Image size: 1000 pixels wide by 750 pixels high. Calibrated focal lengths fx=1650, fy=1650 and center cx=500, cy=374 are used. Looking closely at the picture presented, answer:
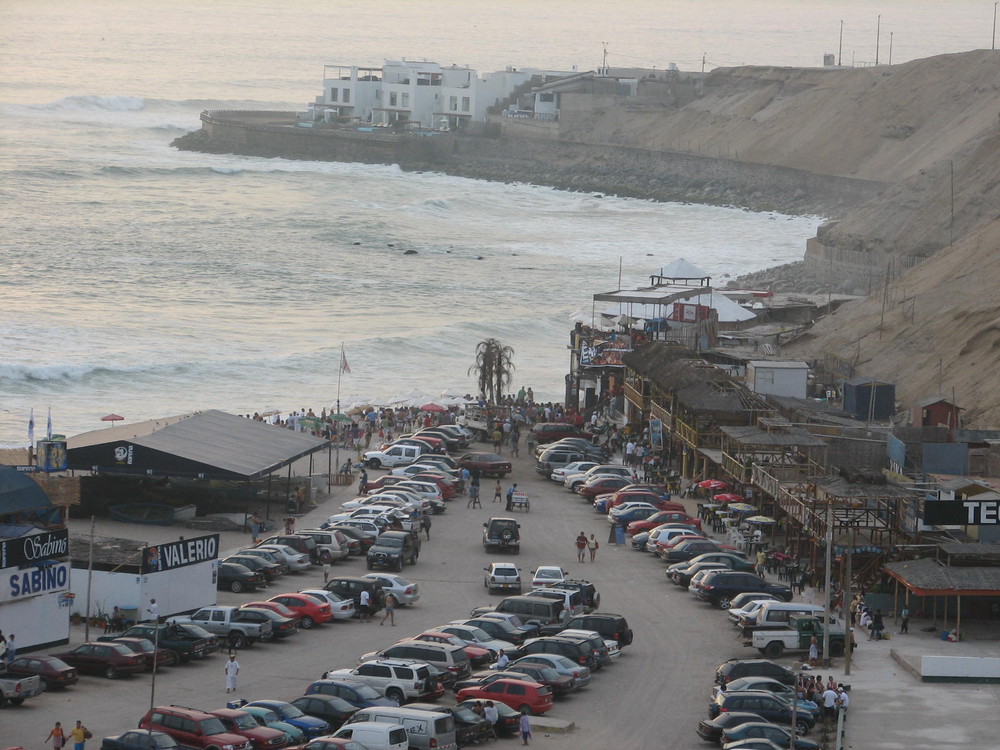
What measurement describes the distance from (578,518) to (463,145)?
105841 mm

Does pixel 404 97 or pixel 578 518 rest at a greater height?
pixel 404 97

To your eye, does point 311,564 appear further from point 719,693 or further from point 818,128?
point 818,128

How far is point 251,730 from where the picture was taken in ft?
61.5

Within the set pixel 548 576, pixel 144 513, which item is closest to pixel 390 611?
pixel 548 576

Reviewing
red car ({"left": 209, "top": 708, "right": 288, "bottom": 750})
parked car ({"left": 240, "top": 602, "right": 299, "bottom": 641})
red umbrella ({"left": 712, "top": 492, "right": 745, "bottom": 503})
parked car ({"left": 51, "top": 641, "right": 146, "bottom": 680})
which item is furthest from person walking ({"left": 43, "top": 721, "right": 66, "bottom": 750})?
red umbrella ({"left": 712, "top": 492, "right": 745, "bottom": 503})

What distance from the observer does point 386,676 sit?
21078mm

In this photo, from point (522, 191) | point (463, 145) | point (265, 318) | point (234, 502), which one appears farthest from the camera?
point (463, 145)

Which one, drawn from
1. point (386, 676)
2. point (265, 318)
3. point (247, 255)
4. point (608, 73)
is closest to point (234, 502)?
point (386, 676)

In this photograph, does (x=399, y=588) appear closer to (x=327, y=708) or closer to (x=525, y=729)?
(x=327, y=708)

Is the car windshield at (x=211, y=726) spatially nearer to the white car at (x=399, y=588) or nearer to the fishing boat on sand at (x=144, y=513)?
the white car at (x=399, y=588)

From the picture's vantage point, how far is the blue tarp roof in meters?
22.8

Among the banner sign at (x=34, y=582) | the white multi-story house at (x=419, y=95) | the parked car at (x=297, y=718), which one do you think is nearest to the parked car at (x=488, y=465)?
the banner sign at (x=34, y=582)

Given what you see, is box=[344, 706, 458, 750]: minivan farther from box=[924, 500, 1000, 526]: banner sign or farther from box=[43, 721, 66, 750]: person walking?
box=[924, 500, 1000, 526]: banner sign

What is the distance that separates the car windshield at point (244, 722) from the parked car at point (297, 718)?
0.55m
